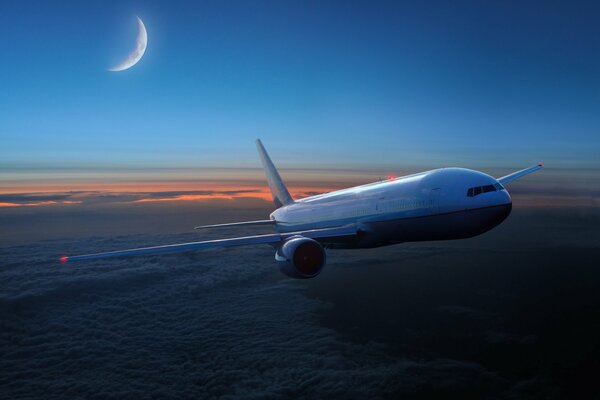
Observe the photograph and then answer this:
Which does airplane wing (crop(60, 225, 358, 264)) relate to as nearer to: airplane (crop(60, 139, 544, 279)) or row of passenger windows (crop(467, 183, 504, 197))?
airplane (crop(60, 139, 544, 279))

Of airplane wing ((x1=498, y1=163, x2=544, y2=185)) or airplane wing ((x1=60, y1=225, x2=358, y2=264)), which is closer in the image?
airplane wing ((x1=60, y1=225, x2=358, y2=264))

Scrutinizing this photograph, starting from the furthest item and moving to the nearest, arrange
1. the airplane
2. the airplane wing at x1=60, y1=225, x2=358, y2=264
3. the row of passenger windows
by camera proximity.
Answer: the row of passenger windows
the airplane
the airplane wing at x1=60, y1=225, x2=358, y2=264

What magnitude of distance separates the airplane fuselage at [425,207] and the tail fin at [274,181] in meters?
18.5

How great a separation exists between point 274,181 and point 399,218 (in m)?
30.1

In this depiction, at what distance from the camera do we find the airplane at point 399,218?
23.1 meters

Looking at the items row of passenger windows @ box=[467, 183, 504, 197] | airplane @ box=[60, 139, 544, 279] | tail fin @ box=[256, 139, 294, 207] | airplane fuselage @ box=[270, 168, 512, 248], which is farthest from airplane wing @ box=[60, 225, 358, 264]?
tail fin @ box=[256, 139, 294, 207]

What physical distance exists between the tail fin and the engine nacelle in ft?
87.4

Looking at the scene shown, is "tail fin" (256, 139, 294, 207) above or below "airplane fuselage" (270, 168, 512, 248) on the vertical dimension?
above

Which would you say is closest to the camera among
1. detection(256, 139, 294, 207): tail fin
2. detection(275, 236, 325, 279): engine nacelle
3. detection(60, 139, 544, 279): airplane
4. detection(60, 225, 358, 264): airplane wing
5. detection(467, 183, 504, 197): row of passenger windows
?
detection(60, 225, 358, 264): airplane wing

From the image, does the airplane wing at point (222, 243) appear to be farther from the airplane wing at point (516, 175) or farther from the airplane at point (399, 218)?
the airplane wing at point (516, 175)

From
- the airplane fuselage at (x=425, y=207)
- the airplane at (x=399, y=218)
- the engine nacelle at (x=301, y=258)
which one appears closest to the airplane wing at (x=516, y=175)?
the airplane at (x=399, y=218)

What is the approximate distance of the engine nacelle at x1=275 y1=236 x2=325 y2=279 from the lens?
2333cm

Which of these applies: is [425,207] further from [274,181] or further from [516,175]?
[274,181]

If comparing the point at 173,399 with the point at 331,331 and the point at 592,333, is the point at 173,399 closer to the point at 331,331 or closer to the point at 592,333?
the point at 331,331
